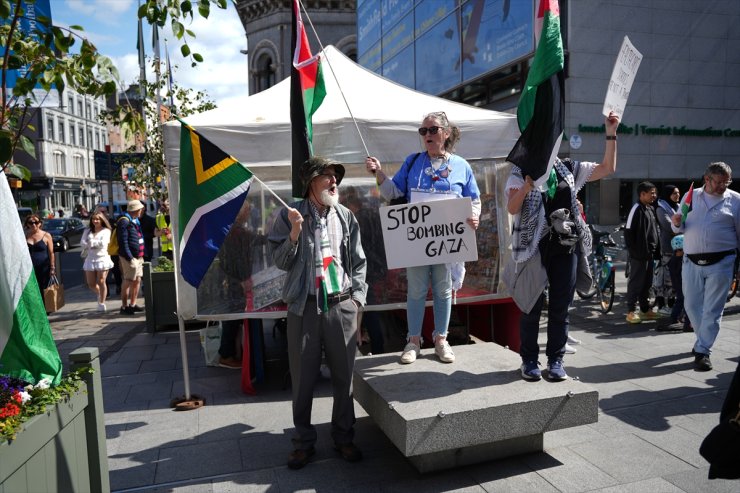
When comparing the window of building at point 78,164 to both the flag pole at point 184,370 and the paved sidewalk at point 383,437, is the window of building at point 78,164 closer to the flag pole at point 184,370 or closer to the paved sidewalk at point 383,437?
the paved sidewalk at point 383,437

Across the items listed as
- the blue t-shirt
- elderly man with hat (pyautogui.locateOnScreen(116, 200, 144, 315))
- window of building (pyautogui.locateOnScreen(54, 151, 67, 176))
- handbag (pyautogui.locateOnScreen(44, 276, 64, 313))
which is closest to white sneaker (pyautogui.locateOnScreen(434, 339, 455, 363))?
the blue t-shirt

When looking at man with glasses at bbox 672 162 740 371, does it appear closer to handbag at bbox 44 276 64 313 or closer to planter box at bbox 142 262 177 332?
planter box at bbox 142 262 177 332

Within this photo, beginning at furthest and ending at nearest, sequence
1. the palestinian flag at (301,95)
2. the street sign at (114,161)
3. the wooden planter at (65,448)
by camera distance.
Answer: the street sign at (114,161) < the palestinian flag at (301,95) < the wooden planter at (65,448)

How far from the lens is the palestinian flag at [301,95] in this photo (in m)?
4.31

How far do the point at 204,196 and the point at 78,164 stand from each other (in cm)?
6730

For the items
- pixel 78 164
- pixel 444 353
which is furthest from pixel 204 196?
pixel 78 164

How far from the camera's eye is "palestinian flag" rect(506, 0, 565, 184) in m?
3.84

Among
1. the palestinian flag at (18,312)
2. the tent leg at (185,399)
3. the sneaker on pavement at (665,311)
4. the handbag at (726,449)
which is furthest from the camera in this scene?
the sneaker on pavement at (665,311)

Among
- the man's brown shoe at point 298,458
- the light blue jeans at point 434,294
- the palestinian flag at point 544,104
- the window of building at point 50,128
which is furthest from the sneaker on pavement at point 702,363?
the window of building at point 50,128

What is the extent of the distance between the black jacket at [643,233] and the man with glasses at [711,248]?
88.6 inches

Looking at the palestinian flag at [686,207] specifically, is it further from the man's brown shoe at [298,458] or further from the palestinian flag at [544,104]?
the man's brown shoe at [298,458]

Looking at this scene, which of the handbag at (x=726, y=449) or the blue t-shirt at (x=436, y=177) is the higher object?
the blue t-shirt at (x=436, y=177)

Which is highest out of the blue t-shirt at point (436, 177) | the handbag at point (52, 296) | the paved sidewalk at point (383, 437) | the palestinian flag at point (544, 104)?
the palestinian flag at point (544, 104)

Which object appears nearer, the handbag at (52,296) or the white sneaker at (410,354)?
the white sneaker at (410,354)
